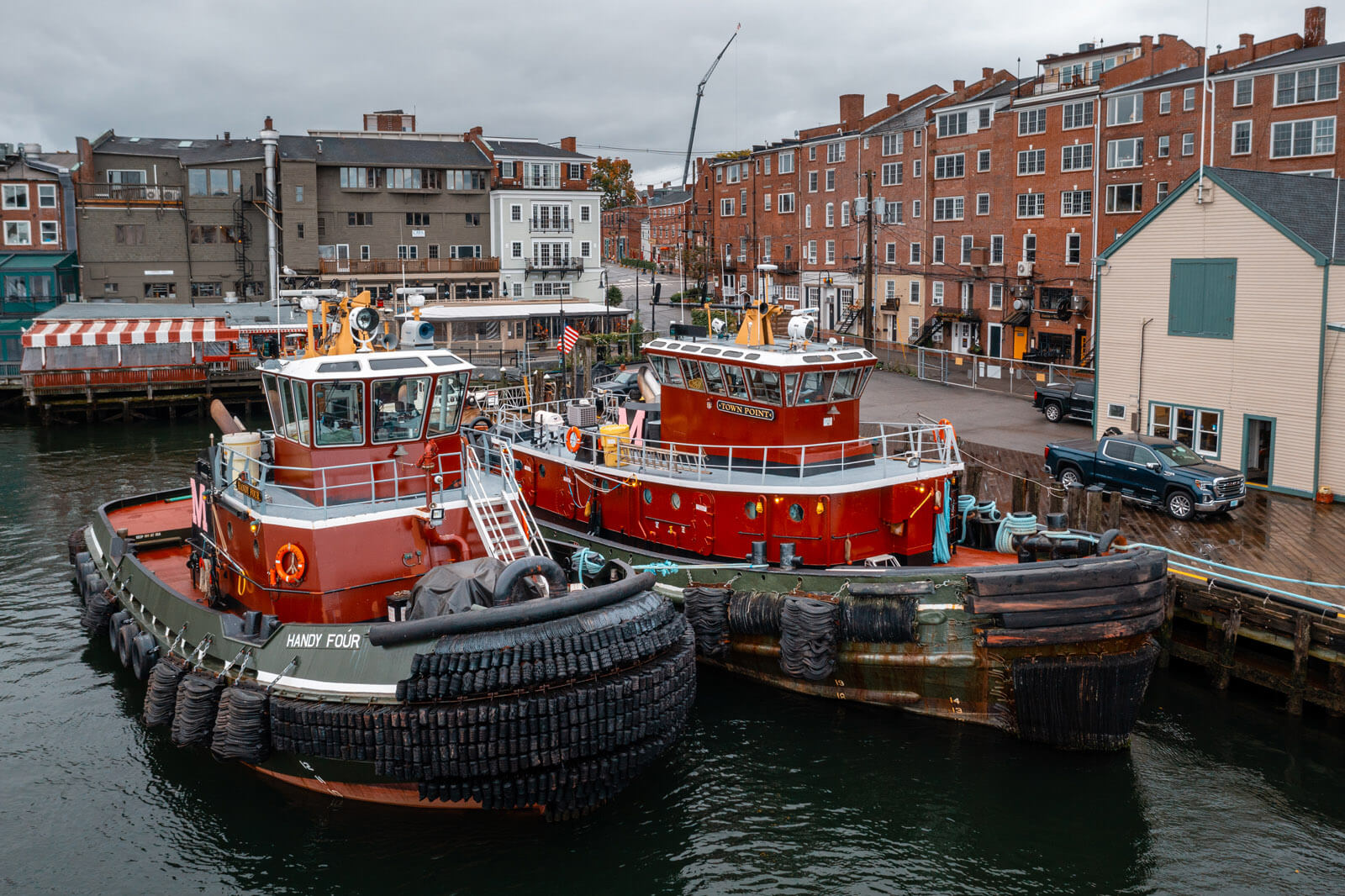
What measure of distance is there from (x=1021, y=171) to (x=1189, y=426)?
24.7 m

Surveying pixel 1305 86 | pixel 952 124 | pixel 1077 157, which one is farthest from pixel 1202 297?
pixel 952 124

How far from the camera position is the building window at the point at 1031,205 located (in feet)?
157

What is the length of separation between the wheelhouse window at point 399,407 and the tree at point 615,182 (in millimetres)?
90375

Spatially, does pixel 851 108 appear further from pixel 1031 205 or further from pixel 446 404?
pixel 446 404

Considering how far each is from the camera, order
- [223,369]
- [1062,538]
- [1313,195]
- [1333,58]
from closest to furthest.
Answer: [1062,538]
[1313,195]
[1333,58]
[223,369]

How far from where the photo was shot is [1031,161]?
48125mm

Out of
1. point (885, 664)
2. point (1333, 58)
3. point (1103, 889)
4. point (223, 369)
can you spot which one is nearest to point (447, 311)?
point (223, 369)

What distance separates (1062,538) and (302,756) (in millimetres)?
11730

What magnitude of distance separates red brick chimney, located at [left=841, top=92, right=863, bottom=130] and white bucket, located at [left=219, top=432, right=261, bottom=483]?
164 feet

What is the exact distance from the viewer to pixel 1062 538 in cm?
1722

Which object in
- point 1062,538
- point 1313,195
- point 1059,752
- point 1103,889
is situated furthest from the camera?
point 1313,195

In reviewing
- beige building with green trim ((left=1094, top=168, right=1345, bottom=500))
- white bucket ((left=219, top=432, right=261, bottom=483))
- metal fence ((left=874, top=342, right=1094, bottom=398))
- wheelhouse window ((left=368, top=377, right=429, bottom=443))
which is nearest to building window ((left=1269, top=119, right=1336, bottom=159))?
metal fence ((left=874, top=342, right=1094, bottom=398))

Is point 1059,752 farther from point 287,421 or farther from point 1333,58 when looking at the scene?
point 1333,58

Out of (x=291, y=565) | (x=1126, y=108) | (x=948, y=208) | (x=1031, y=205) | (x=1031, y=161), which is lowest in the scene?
(x=291, y=565)
